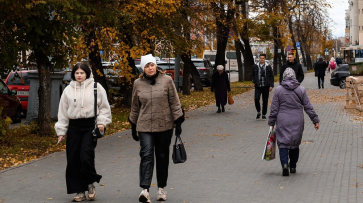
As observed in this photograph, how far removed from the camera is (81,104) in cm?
718

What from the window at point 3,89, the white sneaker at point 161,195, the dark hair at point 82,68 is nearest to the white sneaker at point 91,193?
the white sneaker at point 161,195

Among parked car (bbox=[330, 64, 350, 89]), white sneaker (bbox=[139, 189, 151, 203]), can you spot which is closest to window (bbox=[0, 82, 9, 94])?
white sneaker (bbox=[139, 189, 151, 203])

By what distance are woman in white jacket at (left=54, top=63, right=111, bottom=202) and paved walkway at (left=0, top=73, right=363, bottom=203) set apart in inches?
13.0

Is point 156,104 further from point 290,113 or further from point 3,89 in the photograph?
point 3,89

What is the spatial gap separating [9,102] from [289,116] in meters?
11.6

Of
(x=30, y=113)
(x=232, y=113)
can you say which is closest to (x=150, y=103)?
(x=30, y=113)

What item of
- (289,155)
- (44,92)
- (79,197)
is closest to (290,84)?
(289,155)

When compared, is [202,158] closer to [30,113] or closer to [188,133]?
[188,133]

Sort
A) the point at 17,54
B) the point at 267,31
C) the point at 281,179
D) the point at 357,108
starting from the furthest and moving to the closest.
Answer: the point at 267,31 → the point at 357,108 → the point at 17,54 → the point at 281,179

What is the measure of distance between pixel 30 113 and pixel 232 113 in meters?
6.04

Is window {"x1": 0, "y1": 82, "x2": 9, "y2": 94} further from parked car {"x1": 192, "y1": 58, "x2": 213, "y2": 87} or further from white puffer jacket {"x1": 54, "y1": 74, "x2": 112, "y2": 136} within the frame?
parked car {"x1": 192, "y1": 58, "x2": 213, "y2": 87}

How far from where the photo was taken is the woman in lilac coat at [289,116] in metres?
8.80

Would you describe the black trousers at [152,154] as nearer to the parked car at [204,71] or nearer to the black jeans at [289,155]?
the black jeans at [289,155]

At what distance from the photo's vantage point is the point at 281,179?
28.0 ft
